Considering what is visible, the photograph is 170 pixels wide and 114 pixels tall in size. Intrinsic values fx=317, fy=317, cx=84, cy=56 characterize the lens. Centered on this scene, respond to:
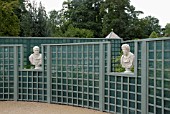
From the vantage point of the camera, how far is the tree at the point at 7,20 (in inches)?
930

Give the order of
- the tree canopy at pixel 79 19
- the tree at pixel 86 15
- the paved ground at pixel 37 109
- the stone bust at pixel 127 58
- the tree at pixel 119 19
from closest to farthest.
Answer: the stone bust at pixel 127 58 → the paved ground at pixel 37 109 → the tree canopy at pixel 79 19 → the tree at pixel 119 19 → the tree at pixel 86 15

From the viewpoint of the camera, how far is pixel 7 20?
24359 mm

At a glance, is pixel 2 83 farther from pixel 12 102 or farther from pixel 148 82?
pixel 148 82

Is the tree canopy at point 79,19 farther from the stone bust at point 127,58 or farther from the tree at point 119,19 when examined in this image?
the stone bust at point 127,58

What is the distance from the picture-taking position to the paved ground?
8.93 m

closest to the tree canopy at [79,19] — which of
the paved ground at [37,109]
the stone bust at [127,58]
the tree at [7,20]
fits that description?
the tree at [7,20]

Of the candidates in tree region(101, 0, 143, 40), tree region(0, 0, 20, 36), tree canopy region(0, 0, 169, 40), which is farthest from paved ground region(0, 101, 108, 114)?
tree region(101, 0, 143, 40)

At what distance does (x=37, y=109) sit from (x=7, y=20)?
16.3 meters

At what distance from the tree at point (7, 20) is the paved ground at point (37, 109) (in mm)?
14291

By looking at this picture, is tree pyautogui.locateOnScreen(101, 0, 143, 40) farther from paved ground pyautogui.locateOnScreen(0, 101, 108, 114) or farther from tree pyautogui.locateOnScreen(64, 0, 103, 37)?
paved ground pyautogui.locateOnScreen(0, 101, 108, 114)

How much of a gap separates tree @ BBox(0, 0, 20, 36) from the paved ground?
14291mm

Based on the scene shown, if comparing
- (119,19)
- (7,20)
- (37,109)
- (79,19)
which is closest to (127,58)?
(37,109)

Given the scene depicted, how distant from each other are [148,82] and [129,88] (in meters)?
0.91

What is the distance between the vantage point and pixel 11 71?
11102 mm
